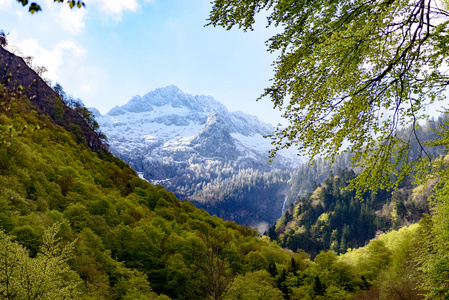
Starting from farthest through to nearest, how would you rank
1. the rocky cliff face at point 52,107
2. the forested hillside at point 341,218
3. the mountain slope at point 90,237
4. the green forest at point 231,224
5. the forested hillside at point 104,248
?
the forested hillside at point 341,218 < the rocky cliff face at point 52,107 < the forested hillside at point 104,248 < the mountain slope at point 90,237 < the green forest at point 231,224

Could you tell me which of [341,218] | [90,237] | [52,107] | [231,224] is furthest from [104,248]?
[341,218]

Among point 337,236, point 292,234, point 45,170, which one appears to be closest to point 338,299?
point 45,170

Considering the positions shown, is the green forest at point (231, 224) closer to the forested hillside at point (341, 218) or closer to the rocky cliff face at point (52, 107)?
the rocky cliff face at point (52, 107)

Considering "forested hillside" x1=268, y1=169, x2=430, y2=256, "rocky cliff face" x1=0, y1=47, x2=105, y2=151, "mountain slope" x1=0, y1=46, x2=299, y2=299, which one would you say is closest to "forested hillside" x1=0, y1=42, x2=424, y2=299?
"mountain slope" x1=0, y1=46, x2=299, y2=299

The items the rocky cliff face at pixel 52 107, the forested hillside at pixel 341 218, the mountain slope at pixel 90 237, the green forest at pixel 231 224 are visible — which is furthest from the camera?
the forested hillside at pixel 341 218

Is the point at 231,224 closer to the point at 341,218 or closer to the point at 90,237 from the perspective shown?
the point at 90,237

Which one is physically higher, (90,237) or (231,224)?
(231,224)

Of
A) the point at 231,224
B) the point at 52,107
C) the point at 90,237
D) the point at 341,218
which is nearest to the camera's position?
the point at 90,237

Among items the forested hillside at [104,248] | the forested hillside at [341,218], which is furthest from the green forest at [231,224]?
the forested hillside at [341,218]

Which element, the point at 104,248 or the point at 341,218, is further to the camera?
the point at 341,218

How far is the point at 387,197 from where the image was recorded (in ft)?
→ 449

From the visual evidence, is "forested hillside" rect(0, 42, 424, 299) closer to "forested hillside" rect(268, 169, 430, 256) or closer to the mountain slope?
the mountain slope

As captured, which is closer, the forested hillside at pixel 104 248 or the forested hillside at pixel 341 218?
the forested hillside at pixel 104 248

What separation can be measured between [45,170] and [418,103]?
40372mm
